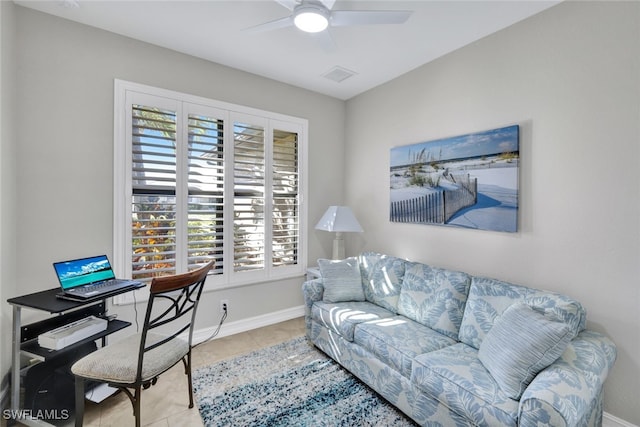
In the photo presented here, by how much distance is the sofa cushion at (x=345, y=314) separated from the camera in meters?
2.42

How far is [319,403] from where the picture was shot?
2084 mm

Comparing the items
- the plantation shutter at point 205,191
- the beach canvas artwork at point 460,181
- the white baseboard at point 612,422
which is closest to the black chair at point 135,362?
the plantation shutter at point 205,191

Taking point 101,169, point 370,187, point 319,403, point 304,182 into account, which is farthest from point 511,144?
point 101,169

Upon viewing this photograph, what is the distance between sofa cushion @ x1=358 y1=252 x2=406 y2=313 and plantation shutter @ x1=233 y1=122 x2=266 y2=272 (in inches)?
46.9

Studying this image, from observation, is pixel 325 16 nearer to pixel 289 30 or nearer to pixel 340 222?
pixel 289 30

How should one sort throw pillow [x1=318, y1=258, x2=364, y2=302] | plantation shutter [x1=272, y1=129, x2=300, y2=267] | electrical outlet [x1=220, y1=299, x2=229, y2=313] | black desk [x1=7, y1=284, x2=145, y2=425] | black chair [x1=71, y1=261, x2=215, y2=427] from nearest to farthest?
black chair [x1=71, y1=261, x2=215, y2=427] < black desk [x1=7, y1=284, x2=145, y2=425] < throw pillow [x1=318, y1=258, x2=364, y2=302] < electrical outlet [x1=220, y1=299, x2=229, y2=313] < plantation shutter [x1=272, y1=129, x2=300, y2=267]

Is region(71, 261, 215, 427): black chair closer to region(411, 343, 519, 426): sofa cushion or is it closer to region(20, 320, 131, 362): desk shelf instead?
region(20, 320, 131, 362): desk shelf

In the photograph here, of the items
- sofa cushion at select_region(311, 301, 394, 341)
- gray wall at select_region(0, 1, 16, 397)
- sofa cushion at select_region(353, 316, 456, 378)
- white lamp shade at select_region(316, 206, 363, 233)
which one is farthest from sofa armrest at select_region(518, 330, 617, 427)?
gray wall at select_region(0, 1, 16, 397)

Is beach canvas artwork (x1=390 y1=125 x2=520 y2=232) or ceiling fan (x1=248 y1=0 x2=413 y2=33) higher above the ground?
ceiling fan (x1=248 y1=0 x2=413 y2=33)

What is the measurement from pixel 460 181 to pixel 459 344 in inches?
53.1

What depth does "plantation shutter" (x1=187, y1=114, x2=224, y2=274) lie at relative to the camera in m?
2.89

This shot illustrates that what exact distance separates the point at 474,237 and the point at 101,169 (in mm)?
3218

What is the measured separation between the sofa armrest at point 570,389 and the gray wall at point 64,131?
2903 mm

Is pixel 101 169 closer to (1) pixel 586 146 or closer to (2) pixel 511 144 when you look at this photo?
(2) pixel 511 144
